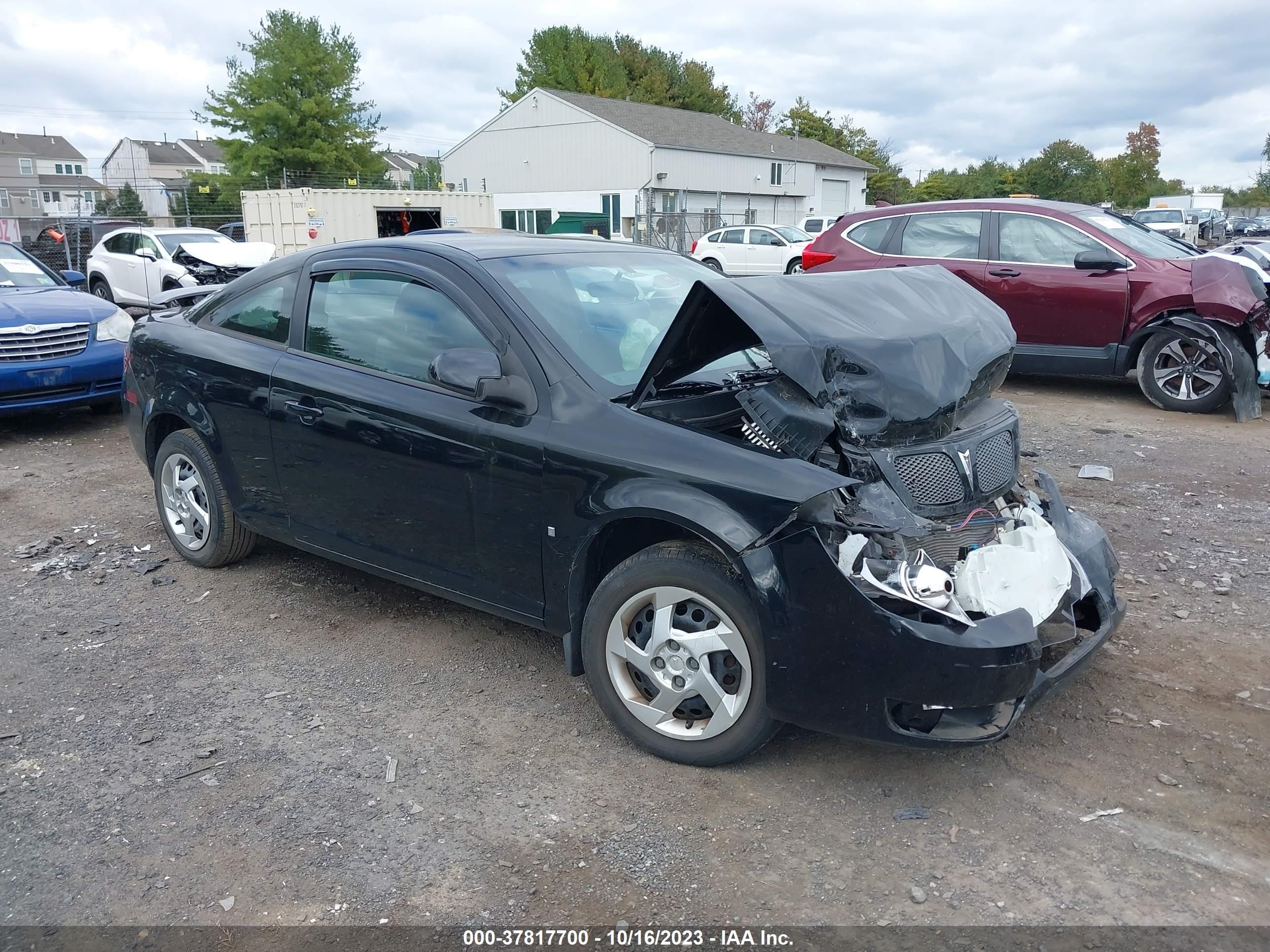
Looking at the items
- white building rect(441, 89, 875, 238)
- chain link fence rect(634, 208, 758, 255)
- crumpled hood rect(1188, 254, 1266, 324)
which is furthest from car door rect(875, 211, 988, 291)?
white building rect(441, 89, 875, 238)

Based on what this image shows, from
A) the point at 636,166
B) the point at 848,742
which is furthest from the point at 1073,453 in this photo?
the point at 636,166

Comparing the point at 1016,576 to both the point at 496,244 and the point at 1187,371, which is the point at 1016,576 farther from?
the point at 1187,371

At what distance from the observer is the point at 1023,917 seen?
2594mm

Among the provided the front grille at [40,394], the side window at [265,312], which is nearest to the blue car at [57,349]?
the front grille at [40,394]

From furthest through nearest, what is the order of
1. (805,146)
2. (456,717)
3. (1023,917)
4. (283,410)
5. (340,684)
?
1. (805,146)
2. (283,410)
3. (340,684)
4. (456,717)
5. (1023,917)

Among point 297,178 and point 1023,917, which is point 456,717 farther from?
point 297,178

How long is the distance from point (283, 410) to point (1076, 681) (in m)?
3.53

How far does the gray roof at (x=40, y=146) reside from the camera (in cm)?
8812

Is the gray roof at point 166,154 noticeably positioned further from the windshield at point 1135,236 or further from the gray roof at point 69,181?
the windshield at point 1135,236

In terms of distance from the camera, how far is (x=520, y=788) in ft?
10.7

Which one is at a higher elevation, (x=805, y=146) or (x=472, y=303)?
(x=805, y=146)

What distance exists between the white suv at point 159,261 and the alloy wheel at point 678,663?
13.7 m

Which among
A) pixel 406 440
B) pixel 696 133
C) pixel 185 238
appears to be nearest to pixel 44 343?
pixel 406 440

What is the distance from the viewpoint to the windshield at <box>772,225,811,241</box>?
86.5ft
